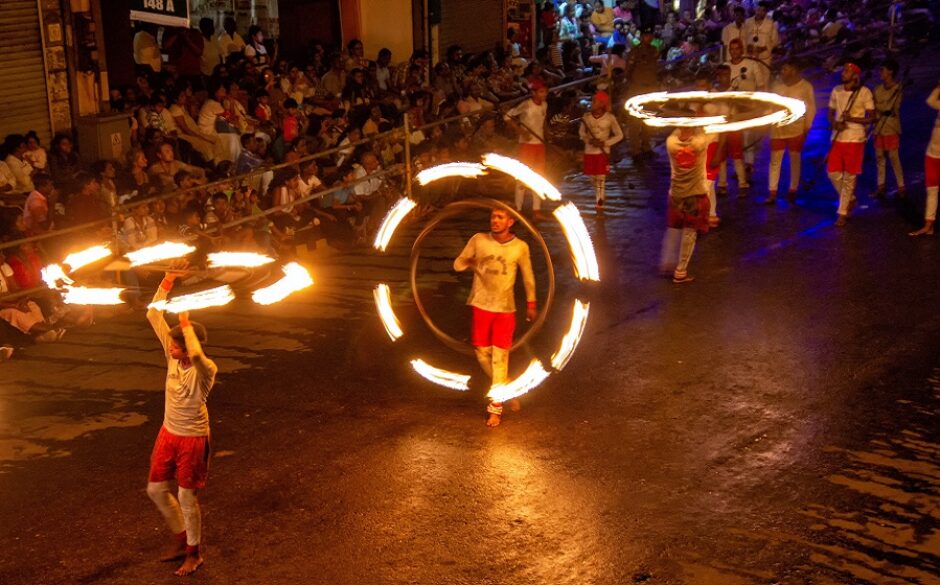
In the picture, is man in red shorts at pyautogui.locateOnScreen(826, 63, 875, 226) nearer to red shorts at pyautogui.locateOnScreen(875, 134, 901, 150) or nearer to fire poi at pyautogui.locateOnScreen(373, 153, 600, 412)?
red shorts at pyautogui.locateOnScreen(875, 134, 901, 150)

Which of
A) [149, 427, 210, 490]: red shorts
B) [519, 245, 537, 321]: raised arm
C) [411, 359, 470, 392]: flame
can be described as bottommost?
[411, 359, 470, 392]: flame

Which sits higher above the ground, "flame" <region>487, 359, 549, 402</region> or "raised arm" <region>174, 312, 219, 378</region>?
"raised arm" <region>174, 312, 219, 378</region>

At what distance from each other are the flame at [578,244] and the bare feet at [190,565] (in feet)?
14.7

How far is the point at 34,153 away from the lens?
13938 mm

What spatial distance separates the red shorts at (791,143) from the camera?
1603 cm

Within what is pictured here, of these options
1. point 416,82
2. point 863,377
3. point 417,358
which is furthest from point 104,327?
point 416,82

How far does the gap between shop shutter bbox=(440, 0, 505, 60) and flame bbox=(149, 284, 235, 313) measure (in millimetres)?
15950

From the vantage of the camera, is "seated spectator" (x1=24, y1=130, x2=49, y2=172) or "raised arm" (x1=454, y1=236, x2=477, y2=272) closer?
"raised arm" (x1=454, y1=236, x2=477, y2=272)

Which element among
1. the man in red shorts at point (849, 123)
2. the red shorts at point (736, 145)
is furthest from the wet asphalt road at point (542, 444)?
the red shorts at point (736, 145)

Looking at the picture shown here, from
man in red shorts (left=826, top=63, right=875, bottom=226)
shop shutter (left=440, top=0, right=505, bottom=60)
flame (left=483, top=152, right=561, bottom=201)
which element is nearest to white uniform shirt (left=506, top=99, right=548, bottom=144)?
man in red shorts (left=826, top=63, right=875, bottom=226)

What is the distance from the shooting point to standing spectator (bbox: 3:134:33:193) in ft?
44.6

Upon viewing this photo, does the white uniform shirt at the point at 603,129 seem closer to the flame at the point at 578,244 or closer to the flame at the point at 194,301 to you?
the flame at the point at 578,244

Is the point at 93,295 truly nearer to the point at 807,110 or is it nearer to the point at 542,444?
the point at 542,444

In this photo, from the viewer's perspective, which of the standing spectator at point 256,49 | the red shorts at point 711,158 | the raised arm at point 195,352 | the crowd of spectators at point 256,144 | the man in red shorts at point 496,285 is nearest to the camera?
the raised arm at point 195,352
